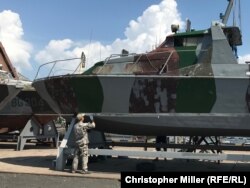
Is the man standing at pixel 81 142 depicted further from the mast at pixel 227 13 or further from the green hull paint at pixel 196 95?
the mast at pixel 227 13

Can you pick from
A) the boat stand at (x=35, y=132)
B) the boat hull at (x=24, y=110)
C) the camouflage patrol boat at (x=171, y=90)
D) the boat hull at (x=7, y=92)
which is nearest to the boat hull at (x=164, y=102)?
the camouflage patrol boat at (x=171, y=90)

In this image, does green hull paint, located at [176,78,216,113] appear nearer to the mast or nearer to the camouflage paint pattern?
the camouflage paint pattern

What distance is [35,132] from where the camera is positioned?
541 inches

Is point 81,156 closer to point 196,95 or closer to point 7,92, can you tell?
point 196,95

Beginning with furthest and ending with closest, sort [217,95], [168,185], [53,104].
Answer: [53,104] < [217,95] < [168,185]

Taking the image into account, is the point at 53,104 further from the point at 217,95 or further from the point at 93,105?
the point at 217,95

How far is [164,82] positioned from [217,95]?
1101 millimetres

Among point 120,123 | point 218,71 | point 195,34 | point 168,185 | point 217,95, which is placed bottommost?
point 168,185

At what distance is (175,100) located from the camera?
822 centimetres

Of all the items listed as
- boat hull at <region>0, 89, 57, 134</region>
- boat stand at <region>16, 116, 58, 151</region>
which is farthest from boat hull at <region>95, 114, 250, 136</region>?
boat hull at <region>0, 89, 57, 134</region>

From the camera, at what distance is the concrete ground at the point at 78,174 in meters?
6.89

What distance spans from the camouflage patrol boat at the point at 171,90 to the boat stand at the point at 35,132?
178 inches

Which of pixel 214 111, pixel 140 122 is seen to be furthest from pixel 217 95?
pixel 140 122

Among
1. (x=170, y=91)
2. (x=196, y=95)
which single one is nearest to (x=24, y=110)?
(x=170, y=91)
